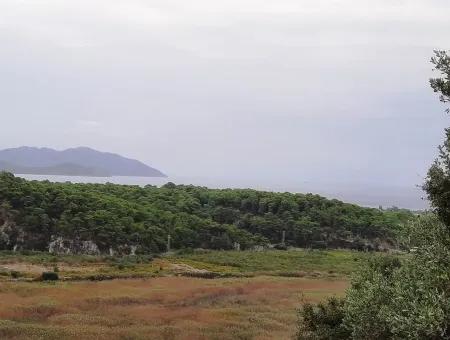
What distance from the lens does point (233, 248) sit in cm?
11781

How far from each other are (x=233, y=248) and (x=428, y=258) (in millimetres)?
101827

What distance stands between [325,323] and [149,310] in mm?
19704

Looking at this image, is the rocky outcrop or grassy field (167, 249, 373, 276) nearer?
grassy field (167, 249, 373, 276)

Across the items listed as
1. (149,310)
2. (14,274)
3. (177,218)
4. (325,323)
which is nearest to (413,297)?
(325,323)

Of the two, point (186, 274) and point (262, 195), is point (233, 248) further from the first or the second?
point (186, 274)

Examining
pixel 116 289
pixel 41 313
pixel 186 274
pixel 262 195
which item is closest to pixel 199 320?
pixel 41 313

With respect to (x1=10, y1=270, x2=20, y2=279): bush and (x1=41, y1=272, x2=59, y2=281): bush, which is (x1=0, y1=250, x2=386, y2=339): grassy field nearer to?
(x1=10, y1=270, x2=20, y2=279): bush

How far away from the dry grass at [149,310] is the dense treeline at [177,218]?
1797 inches

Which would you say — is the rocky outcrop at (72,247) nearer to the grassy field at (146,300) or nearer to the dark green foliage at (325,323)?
the grassy field at (146,300)

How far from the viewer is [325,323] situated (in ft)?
79.3

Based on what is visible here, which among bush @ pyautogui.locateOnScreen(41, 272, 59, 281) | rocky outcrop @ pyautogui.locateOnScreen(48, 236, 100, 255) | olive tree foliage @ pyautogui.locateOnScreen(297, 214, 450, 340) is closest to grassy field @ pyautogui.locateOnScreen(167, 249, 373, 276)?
rocky outcrop @ pyautogui.locateOnScreen(48, 236, 100, 255)

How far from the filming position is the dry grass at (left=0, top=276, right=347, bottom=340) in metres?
32.7

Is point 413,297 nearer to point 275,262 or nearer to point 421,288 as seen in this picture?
point 421,288

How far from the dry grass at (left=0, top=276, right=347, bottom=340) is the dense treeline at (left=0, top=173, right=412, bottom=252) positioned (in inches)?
1797
